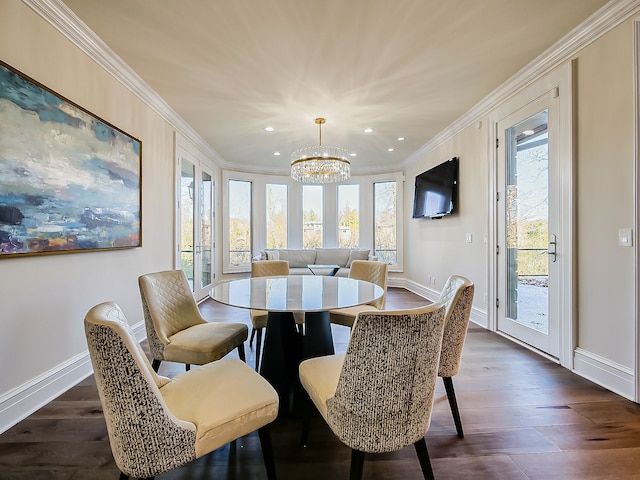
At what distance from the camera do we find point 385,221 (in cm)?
641

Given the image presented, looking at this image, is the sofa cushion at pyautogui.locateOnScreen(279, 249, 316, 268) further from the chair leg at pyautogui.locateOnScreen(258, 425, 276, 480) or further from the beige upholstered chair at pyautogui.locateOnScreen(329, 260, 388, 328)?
the chair leg at pyautogui.locateOnScreen(258, 425, 276, 480)

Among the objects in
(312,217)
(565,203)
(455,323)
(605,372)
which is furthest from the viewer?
(312,217)

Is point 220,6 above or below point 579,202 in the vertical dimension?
above

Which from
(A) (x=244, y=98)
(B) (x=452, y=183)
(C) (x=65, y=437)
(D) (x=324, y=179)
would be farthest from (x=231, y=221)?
(C) (x=65, y=437)

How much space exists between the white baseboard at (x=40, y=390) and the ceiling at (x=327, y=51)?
2.42m

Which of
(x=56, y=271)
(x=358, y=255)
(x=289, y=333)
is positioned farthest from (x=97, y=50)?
(x=358, y=255)

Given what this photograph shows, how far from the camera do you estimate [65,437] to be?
1.60m

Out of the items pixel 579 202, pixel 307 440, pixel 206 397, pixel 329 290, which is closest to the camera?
pixel 206 397

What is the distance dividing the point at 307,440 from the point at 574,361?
2.22m

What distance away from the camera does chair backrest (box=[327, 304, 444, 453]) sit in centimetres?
97

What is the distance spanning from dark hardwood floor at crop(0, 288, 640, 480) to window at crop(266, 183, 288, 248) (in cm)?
455

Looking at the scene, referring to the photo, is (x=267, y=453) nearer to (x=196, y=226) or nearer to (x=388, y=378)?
(x=388, y=378)

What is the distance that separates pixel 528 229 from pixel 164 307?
10.7 feet

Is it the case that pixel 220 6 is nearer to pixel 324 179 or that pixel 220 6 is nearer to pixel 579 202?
pixel 324 179
